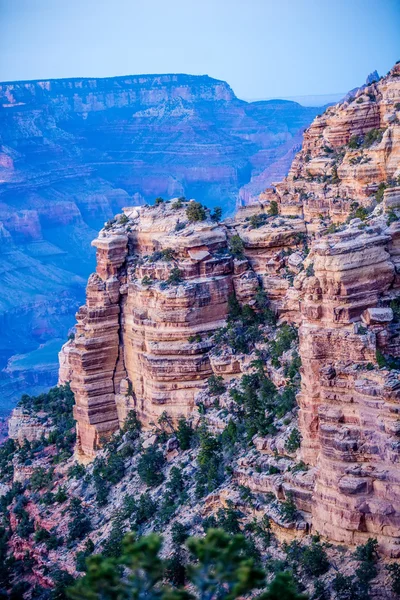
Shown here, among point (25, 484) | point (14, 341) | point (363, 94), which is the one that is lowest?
point (25, 484)

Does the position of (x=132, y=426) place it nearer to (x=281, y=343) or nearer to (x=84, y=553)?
(x=84, y=553)

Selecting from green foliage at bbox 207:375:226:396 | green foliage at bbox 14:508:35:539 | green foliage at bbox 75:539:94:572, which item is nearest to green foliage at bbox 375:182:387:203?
green foliage at bbox 207:375:226:396

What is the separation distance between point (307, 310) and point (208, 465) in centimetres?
1198

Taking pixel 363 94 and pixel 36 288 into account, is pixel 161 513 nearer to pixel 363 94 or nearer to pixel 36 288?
pixel 363 94

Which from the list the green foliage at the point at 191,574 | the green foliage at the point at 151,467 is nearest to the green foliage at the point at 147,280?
the green foliage at the point at 151,467

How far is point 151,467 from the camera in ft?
207

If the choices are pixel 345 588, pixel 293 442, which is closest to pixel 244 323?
pixel 293 442

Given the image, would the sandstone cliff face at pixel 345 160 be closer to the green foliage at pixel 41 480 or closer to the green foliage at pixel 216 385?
the green foliage at pixel 216 385

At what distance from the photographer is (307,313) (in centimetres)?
4906

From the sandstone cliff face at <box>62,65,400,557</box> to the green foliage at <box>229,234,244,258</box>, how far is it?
1.07ft

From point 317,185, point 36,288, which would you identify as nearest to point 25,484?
point 317,185

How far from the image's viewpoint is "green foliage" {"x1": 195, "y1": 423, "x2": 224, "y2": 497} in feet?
186

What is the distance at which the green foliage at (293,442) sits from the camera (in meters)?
51.5

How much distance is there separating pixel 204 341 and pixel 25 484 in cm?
1749
